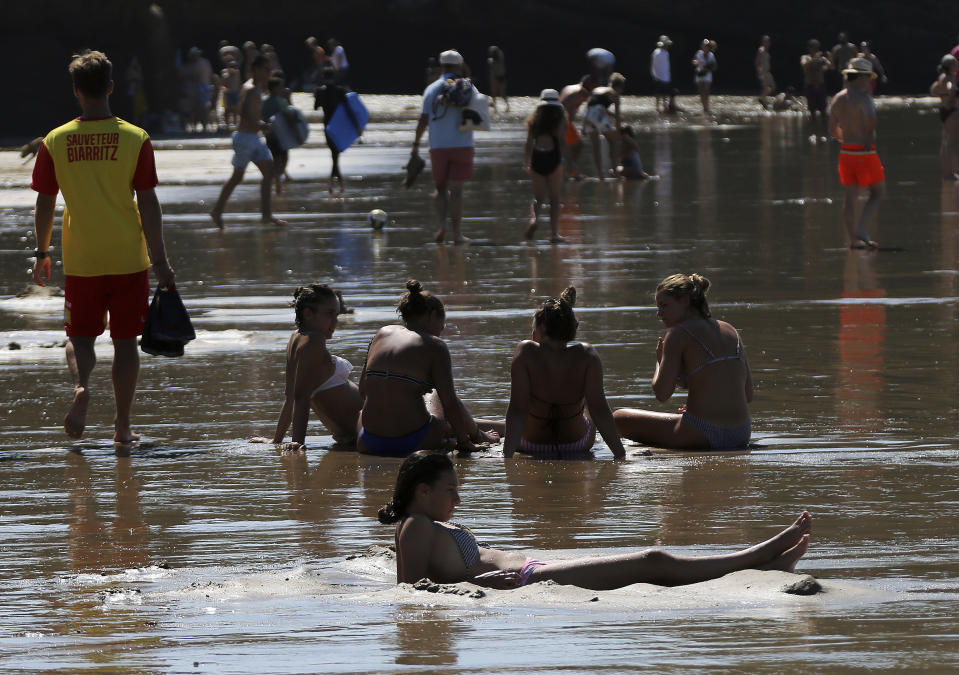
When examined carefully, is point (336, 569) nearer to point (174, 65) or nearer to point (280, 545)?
point (280, 545)

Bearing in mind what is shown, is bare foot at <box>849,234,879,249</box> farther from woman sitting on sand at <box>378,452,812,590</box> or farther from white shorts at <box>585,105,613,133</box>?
woman sitting on sand at <box>378,452,812,590</box>

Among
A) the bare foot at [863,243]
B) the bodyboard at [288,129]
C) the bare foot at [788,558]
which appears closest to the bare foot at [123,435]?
the bare foot at [788,558]

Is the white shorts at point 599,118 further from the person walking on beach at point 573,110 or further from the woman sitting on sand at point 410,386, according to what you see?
the woman sitting on sand at point 410,386

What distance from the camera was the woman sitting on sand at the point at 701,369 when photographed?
25.9ft

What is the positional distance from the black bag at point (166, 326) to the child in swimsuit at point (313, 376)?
517 millimetres

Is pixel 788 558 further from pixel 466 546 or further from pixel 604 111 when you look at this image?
pixel 604 111

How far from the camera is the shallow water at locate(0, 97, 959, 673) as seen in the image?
4738mm

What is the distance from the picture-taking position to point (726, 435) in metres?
7.91

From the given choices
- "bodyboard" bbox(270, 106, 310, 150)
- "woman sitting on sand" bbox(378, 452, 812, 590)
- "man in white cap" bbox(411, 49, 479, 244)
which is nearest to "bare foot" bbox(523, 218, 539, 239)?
"man in white cap" bbox(411, 49, 479, 244)

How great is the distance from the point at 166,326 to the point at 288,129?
13.6 m

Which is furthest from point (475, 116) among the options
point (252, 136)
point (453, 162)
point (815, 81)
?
point (815, 81)

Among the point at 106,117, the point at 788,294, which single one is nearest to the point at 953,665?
the point at 106,117

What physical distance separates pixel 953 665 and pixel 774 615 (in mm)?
699

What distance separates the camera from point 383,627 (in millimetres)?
4926
